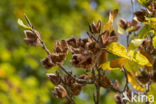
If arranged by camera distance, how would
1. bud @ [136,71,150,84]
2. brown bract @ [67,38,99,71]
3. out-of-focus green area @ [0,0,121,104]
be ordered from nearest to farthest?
brown bract @ [67,38,99,71], bud @ [136,71,150,84], out-of-focus green area @ [0,0,121,104]

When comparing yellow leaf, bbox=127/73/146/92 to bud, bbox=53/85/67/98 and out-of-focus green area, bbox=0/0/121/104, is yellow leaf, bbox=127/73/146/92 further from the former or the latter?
out-of-focus green area, bbox=0/0/121/104

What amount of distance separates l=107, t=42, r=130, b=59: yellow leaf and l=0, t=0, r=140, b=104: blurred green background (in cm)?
204

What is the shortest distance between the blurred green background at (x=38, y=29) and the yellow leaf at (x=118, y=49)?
2.04 m

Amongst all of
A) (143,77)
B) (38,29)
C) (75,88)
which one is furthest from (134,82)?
(38,29)

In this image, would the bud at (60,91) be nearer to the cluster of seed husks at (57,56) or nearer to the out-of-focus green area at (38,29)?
the cluster of seed husks at (57,56)

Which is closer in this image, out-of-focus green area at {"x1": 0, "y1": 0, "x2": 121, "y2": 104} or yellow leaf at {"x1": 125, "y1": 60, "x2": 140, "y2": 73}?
yellow leaf at {"x1": 125, "y1": 60, "x2": 140, "y2": 73}

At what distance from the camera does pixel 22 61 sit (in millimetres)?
3174

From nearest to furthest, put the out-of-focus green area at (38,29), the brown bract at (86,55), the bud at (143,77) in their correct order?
the brown bract at (86,55)
the bud at (143,77)
the out-of-focus green area at (38,29)

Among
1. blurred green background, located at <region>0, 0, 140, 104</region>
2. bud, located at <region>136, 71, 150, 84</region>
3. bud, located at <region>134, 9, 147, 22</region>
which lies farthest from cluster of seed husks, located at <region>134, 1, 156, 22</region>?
blurred green background, located at <region>0, 0, 140, 104</region>

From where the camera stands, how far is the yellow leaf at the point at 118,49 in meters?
0.54

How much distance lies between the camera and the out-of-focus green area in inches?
110

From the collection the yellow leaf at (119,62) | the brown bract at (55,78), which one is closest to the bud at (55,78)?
the brown bract at (55,78)

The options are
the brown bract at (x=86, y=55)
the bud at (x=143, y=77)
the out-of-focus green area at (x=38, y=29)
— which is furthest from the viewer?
the out-of-focus green area at (x=38, y=29)

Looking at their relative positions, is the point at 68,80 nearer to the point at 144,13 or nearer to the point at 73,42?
the point at 73,42
